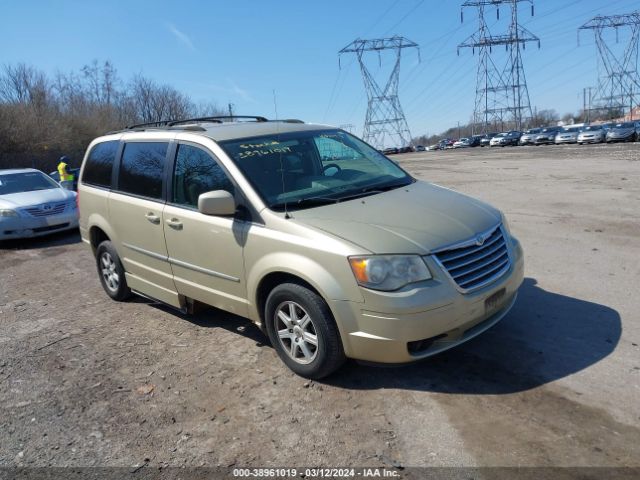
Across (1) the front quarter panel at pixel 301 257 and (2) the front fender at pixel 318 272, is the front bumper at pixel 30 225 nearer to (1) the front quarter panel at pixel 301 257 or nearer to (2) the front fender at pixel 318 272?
(1) the front quarter panel at pixel 301 257

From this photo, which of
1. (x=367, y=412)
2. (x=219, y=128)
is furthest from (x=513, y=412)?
(x=219, y=128)

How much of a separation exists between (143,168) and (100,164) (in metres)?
1.15

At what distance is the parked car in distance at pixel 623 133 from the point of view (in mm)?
36906

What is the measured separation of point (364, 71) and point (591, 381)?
54.7 meters

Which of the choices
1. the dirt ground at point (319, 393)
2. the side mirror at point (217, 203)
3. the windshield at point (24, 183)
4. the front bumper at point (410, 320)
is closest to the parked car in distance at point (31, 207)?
the windshield at point (24, 183)

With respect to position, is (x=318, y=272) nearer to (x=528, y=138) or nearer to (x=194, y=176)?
(x=194, y=176)

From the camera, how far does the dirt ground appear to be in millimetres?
3012

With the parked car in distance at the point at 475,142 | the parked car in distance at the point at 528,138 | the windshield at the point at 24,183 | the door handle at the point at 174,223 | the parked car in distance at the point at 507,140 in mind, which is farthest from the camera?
the parked car in distance at the point at 475,142

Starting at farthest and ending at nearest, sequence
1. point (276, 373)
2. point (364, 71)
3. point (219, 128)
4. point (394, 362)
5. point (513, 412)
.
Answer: point (364, 71)
point (219, 128)
point (276, 373)
point (394, 362)
point (513, 412)

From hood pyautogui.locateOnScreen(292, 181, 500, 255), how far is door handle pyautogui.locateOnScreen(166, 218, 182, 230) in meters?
1.25

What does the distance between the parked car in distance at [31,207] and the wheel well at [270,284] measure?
26.2 feet

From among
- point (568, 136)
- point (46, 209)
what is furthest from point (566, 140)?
point (46, 209)

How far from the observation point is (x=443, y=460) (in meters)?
2.86

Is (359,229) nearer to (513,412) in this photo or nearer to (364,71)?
(513,412)
